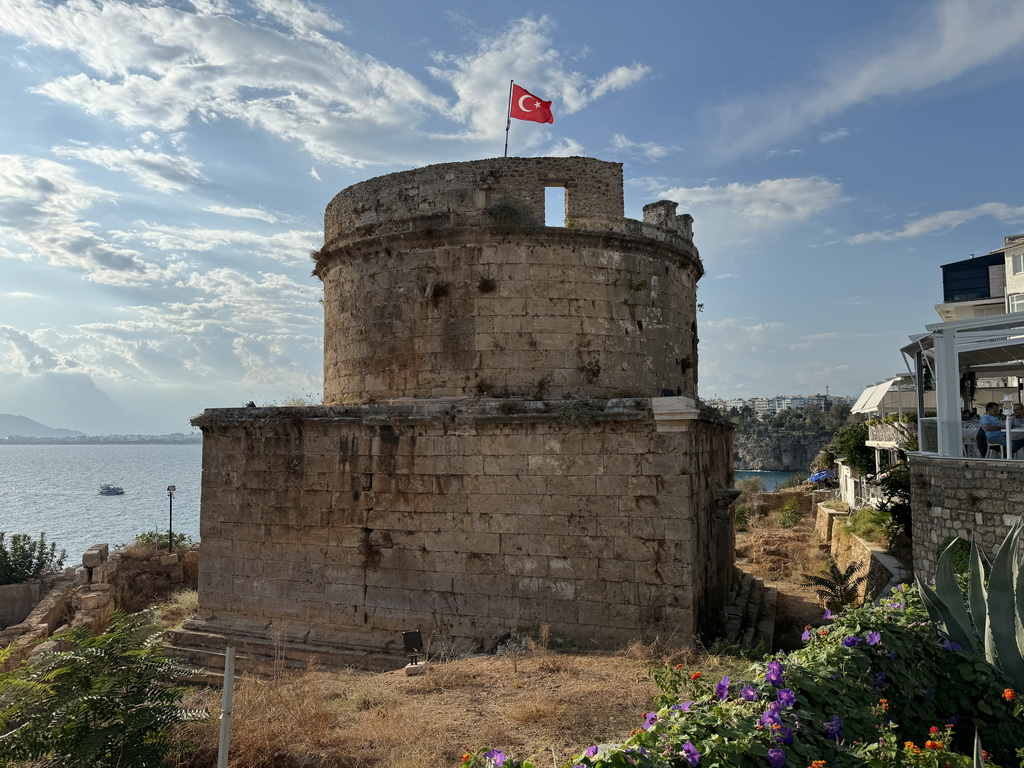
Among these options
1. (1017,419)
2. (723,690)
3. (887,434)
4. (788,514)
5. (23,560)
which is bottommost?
(23,560)

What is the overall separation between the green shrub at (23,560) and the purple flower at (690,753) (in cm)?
2496

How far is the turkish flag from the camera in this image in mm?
11250

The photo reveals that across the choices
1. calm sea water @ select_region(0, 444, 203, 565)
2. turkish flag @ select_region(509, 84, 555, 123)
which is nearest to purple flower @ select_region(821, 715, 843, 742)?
turkish flag @ select_region(509, 84, 555, 123)

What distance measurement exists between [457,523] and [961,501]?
772cm

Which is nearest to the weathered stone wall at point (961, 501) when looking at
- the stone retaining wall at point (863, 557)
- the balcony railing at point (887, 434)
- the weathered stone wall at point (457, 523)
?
the stone retaining wall at point (863, 557)

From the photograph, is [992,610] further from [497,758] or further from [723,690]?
[497,758]

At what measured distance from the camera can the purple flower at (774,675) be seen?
153 inches

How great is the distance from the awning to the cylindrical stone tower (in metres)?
19.5

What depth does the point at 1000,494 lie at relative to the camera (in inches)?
374

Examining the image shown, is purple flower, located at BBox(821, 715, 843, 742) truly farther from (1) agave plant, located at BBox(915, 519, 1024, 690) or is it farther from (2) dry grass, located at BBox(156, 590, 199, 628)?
(2) dry grass, located at BBox(156, 590, 199, 628)

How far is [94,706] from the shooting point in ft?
15.3

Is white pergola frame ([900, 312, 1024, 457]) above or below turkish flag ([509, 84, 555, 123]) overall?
below

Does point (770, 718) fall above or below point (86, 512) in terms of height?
above

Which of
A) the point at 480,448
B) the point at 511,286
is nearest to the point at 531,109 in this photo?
the point at 511,286
